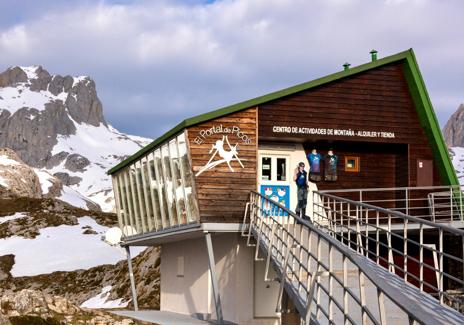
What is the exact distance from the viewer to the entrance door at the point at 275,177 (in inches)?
975

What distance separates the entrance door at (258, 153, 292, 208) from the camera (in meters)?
24.8

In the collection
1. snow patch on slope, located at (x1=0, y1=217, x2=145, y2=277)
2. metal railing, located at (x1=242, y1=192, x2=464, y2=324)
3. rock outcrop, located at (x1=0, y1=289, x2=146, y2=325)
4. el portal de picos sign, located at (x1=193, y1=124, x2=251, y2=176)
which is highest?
el portal de picos sign, located at (x1=193, y1=124, x2=251, y2=176)

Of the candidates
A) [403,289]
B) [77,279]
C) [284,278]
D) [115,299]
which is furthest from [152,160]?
[77,279]

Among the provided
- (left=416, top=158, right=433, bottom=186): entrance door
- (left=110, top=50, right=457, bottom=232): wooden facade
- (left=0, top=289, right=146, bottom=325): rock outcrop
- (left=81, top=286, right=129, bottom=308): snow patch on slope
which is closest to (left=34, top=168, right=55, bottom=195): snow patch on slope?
(left=81, top=286, right=129, bottom=308): snow patch on slope

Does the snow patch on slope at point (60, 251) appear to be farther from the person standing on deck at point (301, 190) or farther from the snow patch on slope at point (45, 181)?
the snow patch on slope at point (45, 181)

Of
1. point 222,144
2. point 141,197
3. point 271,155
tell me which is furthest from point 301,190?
point 141,197

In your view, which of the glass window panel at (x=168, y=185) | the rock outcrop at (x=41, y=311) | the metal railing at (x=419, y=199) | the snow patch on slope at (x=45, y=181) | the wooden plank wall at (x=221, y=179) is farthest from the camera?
the snow patch on slope at (x=45, y=181)

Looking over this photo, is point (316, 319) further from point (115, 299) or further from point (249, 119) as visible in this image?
point (115, 299)

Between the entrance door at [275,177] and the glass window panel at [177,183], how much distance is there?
2.71 metres

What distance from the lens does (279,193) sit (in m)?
24.9

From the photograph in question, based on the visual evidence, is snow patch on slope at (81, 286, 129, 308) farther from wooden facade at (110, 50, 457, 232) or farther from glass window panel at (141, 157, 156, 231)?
wooden facade at (110, 50, 457, 232)

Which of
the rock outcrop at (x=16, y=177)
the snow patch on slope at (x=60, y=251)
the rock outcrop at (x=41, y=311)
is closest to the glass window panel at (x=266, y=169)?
the rock outcrop at (x=41, y=311)

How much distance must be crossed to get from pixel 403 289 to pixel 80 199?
189 meters

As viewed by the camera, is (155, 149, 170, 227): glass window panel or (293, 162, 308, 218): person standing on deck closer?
(293, 162, 308, 218): person standing on deck
